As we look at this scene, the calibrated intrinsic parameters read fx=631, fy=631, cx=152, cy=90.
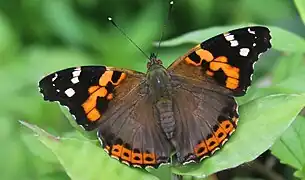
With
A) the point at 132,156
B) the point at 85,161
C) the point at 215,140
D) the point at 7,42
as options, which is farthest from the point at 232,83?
the point at 7,42

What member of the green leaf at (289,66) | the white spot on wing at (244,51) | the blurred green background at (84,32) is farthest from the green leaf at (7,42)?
the white spot on wing at (244,51)

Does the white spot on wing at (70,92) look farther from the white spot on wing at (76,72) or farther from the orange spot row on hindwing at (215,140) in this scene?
the orange spot row on hindwing at (215,140)

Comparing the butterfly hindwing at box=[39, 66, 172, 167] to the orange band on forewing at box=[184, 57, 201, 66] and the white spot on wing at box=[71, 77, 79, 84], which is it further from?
the orange band on forewing at box=[184, 57, 201, 66]

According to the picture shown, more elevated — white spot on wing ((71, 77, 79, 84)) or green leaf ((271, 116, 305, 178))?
white spot on wing ((71, 77, 79, 84))

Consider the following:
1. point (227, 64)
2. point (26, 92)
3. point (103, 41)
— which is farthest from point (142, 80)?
point (103, 41)

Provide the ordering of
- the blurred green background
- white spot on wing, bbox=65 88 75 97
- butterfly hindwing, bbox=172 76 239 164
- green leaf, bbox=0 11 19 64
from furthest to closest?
1. green leaf, bbox=0 11 19 64
2. the blurred green background
3. white spot on wing, bbox=65 88 75 97
4. butterfly hindwing, bbox=172 76 239 164

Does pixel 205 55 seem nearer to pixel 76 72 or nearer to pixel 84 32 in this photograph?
pixel 76 72

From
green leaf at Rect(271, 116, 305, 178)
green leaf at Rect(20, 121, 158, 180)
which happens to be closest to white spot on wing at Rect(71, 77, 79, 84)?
green leaf at Rect(20, 121, 158, 180)
